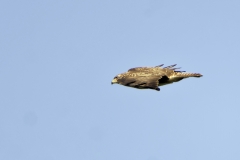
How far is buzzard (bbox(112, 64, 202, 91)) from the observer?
5059 cm

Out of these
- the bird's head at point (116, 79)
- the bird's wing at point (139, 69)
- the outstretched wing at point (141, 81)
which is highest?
the bird's wing at point (139, 69)

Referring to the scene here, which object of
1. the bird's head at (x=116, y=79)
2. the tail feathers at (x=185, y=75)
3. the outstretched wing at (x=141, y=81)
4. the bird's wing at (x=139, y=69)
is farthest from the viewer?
the tail feathers at (x=185, y=75)

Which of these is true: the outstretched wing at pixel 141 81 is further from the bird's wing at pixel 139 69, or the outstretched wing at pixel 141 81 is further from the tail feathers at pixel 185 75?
the tail feathers at pixel 185 75

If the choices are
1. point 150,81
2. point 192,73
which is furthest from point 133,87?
point 192,73

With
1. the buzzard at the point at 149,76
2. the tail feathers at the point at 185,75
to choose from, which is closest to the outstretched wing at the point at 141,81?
the buzzard at the point at 149,76

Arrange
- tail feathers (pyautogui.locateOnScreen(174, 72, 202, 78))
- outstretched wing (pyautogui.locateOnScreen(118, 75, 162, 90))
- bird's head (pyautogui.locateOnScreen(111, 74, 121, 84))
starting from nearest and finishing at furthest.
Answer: outstretched wing (pyautogui.locateOnScreen(118, 75, 162, 90)), bird's head (pyautogui.locateOnScreen(111, 74, 121, 84)), tail feathers (pyautogui.locateOnScreen(174, 72, 202, 78))

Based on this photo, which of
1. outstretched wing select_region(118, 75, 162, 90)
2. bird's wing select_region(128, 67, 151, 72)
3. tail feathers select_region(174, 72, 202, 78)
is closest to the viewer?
outstretched wing select_region(118, 75, 162, 90)

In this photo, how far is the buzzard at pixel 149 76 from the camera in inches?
1992

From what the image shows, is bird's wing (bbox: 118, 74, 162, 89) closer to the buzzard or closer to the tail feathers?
the buzzard

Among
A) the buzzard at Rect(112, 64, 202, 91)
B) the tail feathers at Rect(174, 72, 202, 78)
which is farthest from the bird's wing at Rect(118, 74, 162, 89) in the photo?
the tail feathers at Rect(174, 72, 202, 78)

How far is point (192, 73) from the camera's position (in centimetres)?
5491

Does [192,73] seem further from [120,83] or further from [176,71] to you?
[120,83]

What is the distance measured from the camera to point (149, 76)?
51.7m

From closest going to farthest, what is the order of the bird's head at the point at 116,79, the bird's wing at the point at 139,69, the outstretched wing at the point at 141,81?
1. the outstretched wing at the point at 141,81
2. the bird's head at the point at 116,79
3. the bird's wing at the point at 139,69
